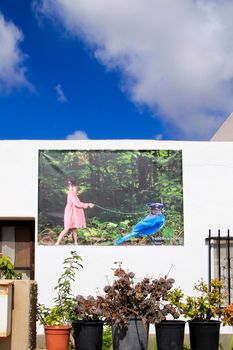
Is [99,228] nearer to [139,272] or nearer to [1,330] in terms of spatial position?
[139,272]

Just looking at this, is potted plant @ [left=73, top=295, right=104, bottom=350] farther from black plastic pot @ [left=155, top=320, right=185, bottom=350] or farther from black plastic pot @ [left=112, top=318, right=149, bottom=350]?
black plastic pot @ [left=155, top=320, right=185, bottom=350]

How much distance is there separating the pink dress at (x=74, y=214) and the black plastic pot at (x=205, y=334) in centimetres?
319

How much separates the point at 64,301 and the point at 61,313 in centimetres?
51

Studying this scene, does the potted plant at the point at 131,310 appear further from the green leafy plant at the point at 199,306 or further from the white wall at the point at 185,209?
the white wall at the point at 185,209

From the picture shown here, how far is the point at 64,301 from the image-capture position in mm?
9453

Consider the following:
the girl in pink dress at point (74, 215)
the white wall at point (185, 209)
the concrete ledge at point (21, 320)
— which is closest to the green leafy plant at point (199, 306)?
the concrete ledge at point (21, 320)

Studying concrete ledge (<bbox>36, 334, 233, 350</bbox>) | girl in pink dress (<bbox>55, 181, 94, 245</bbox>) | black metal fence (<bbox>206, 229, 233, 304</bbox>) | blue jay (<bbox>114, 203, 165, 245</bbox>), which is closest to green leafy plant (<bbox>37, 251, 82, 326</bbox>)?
girl in pink dress (<bbox>55, 181, 94, 245</bbox>)

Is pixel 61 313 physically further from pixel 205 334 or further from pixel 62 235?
pixel 62 235

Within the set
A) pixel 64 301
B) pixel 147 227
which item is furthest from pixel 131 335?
pixel 147 227

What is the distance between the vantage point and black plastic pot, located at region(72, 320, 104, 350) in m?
8.23

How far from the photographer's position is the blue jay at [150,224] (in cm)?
1113

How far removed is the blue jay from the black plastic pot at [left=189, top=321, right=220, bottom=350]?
9.12 ft

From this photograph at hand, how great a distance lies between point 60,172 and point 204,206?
249 centimetres

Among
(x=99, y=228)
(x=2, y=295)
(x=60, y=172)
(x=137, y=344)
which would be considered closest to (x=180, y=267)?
(x=99, y=228)
